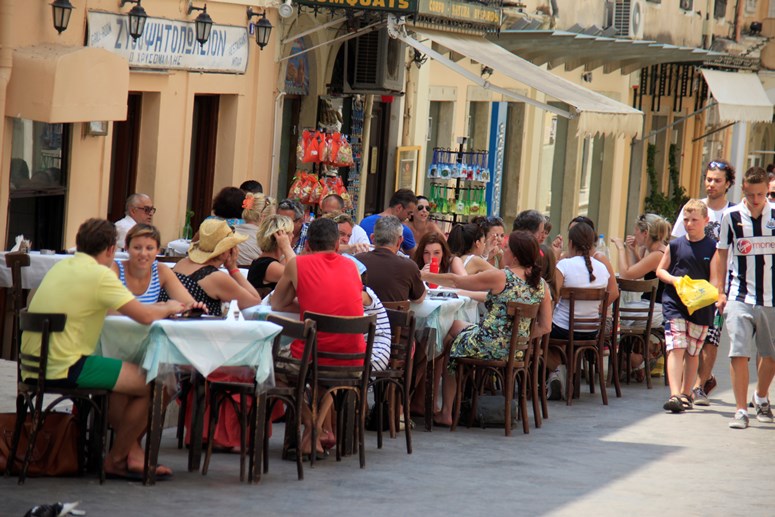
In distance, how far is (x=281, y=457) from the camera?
9500 mm

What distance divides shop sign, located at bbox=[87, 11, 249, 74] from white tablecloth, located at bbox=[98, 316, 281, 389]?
20.4 feet

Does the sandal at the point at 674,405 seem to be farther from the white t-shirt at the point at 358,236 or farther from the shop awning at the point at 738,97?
the shop awning at the point at 738,97

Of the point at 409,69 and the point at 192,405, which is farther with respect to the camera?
the point at 409,69

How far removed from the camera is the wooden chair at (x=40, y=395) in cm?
807

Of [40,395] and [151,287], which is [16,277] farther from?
[40,395]

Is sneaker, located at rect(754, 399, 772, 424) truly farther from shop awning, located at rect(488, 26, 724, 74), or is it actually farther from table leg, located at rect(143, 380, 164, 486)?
shop awning, located at rect(488, 26, 724, 74)

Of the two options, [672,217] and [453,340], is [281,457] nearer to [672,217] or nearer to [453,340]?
[453,340]

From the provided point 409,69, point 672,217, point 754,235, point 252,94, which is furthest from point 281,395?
point 672,217

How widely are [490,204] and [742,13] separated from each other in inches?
576

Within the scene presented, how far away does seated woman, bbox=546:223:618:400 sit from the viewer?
1268 centimetres

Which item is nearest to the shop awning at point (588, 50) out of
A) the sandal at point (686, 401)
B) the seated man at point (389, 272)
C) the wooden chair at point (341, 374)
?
the sandal at point (686, 401)

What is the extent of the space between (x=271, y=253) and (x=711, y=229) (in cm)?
431

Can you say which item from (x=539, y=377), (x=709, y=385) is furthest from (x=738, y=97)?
(x=539, y=377)

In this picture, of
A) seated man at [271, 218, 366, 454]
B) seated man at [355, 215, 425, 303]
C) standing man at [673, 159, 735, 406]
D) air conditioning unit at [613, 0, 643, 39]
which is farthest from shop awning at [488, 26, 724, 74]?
seated man at [271, 218, 366, 454]
